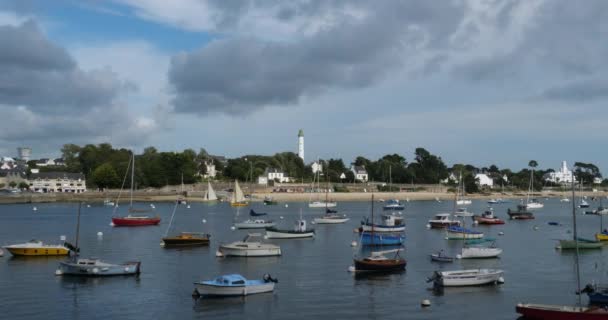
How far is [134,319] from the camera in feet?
118

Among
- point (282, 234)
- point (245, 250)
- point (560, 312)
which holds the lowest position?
point (560, 312)

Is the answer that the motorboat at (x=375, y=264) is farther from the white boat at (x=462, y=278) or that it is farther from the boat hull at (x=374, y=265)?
the white boat at (x=462, y=278)

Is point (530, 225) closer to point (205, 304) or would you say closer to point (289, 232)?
point (289, 232)

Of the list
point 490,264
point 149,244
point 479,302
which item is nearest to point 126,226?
point 149,244

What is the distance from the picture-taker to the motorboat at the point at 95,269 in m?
47.8

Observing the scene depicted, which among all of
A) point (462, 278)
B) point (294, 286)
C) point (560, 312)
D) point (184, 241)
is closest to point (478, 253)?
point (462, 278)

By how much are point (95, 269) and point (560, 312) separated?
3158cm

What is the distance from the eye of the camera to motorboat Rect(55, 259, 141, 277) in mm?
47750

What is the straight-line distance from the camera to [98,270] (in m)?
47.7

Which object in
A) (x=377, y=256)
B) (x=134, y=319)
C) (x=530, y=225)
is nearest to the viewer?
(x=134, y=319)

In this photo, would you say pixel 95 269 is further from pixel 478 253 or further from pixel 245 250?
pixel 478 253

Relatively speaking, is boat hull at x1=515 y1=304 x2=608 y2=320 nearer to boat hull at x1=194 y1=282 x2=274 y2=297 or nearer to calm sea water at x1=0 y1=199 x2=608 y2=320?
calm sea water at x1=0 y1=199 x2=608 y2=320

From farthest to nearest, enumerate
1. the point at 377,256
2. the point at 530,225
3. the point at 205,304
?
the point at 530,225
the point at 377,256
the point at 205,304

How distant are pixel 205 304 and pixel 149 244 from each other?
3467cm
